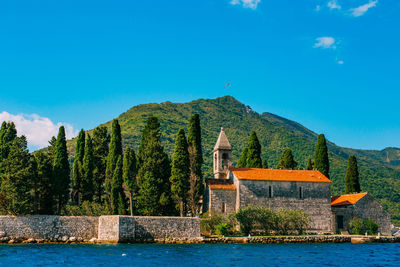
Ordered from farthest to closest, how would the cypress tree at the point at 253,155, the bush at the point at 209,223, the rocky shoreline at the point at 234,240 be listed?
the cypress tree at the point at 253,155 → the bush at the point at 209,223 → the rocky shoreline at the point at 234,240

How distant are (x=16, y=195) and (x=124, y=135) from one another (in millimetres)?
56493

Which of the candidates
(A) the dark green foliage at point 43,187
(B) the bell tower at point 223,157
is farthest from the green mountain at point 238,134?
(A) the dark green foliage at point 43,187

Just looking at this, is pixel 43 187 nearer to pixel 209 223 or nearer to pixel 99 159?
pixel 99 159

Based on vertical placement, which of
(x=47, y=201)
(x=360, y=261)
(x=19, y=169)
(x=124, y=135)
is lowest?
(x=360, y=261)

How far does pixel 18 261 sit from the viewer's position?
2784cm

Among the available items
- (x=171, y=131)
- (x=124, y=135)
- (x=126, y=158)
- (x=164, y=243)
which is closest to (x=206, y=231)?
(x=164, y=243)

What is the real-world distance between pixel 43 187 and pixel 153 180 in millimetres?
10356

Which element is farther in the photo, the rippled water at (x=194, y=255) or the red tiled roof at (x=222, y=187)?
the red tiled roof at (x=222, y=187)

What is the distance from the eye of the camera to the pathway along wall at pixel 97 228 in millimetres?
38781

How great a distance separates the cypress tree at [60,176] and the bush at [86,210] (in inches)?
44.7

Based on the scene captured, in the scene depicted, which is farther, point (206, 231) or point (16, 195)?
point (206, 231)

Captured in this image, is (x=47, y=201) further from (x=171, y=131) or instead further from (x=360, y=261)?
(x=171, y=131)

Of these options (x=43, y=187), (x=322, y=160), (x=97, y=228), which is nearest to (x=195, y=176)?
(x=97, y=228)

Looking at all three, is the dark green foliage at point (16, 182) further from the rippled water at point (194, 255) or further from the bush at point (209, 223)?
Result: the bush at point (209, 223)
